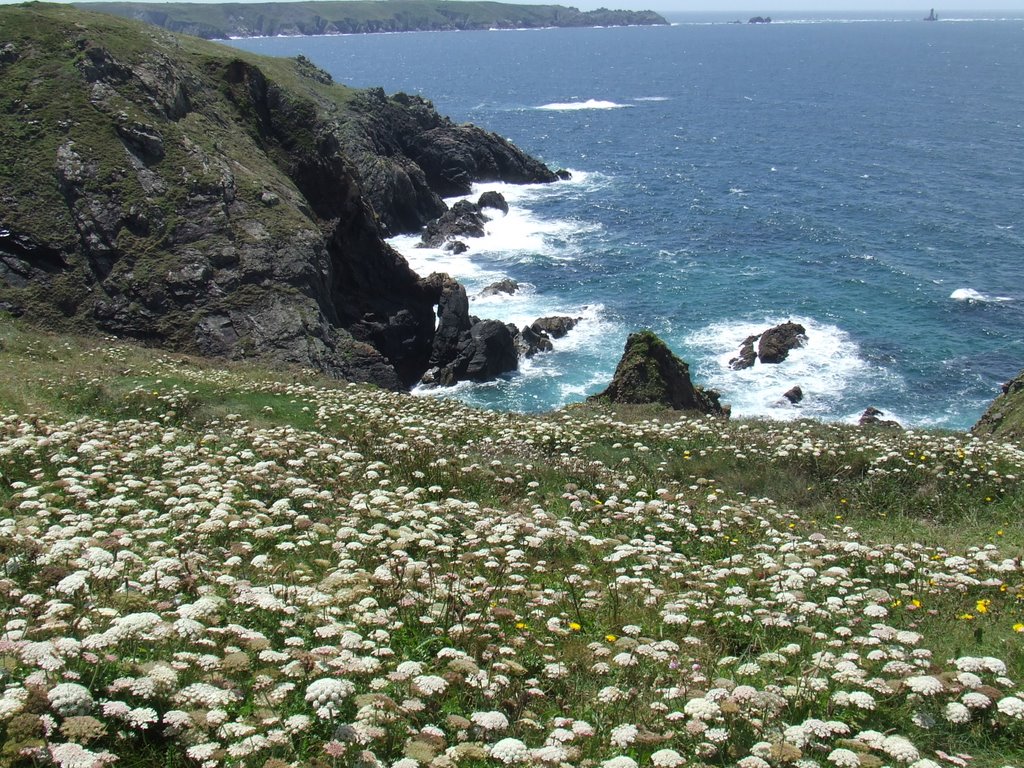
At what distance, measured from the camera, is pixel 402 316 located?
144ft

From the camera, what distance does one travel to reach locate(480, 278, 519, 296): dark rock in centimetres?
5509

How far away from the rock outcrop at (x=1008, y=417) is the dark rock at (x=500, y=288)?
31.7 m

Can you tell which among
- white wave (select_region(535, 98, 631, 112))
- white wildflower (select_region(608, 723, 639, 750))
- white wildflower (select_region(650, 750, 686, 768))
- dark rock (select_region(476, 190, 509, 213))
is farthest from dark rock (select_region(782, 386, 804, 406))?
white wave (select_region(535, 98, 631, 112))

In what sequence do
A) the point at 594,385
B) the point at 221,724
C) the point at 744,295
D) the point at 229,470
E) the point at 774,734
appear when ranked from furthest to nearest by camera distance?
Result: the point at 744,295 < the point at 594,385 < the point at 229,470 < the point at 774,734 < the point at 221,724

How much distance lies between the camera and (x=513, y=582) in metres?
9.39

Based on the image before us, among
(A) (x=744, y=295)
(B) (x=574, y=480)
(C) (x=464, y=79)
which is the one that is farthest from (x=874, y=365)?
(C) (x=464, y=79)

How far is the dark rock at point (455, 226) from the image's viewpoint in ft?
222

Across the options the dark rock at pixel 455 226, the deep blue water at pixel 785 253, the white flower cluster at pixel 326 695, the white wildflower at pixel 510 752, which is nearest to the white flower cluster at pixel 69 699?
the white flower cluster at pixel 326 695

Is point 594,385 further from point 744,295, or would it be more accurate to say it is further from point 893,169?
point 893,169

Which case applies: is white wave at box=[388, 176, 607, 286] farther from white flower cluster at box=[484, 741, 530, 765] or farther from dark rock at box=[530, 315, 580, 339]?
white flower cluster at box=[484, 741, 530, 765]

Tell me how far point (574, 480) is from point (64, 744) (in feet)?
37.7

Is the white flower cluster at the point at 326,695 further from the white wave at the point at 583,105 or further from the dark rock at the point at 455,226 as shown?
the white wave at the point at 583,105

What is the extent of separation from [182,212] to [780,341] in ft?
103

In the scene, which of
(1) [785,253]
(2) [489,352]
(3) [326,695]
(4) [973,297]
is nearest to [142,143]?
(2) [489,352]
